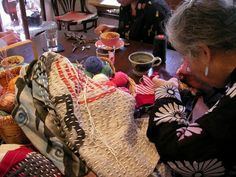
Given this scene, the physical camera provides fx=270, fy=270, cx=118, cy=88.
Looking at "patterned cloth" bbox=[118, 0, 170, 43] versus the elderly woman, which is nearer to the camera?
the elderly woman

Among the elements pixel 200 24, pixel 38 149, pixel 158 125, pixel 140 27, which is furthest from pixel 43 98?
pixel 140 27

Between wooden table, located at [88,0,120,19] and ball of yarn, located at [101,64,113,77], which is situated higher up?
ball of yarn, located at [101,64,113,77]

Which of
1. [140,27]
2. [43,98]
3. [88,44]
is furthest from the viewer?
[140,27]

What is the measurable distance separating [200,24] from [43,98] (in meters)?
0.51

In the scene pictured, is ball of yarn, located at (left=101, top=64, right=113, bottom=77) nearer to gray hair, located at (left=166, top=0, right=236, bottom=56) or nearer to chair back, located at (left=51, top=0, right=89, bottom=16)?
gray hair, located at (left=166, top=0, right=236, bottom=56)

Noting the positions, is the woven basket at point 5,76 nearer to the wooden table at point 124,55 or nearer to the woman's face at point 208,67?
the wooden table at point 124,55

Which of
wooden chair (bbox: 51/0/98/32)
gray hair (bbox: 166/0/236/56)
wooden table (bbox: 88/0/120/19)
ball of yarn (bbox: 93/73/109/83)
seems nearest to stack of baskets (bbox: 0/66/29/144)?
ball of yarn (bbox: 93/73/109/83)

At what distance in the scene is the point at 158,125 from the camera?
844 mm

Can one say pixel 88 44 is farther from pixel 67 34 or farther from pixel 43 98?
pixel 43 98

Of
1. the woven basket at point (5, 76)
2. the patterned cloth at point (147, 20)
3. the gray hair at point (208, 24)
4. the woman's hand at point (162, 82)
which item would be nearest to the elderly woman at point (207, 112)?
the gray hair at point (208, 24)

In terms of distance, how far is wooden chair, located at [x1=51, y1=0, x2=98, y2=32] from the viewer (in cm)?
354

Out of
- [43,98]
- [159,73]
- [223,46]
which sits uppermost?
[223,46]

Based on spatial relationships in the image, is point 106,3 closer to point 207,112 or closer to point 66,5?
point 66,5

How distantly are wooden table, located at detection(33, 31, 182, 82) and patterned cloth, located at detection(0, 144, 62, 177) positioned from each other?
63cm
